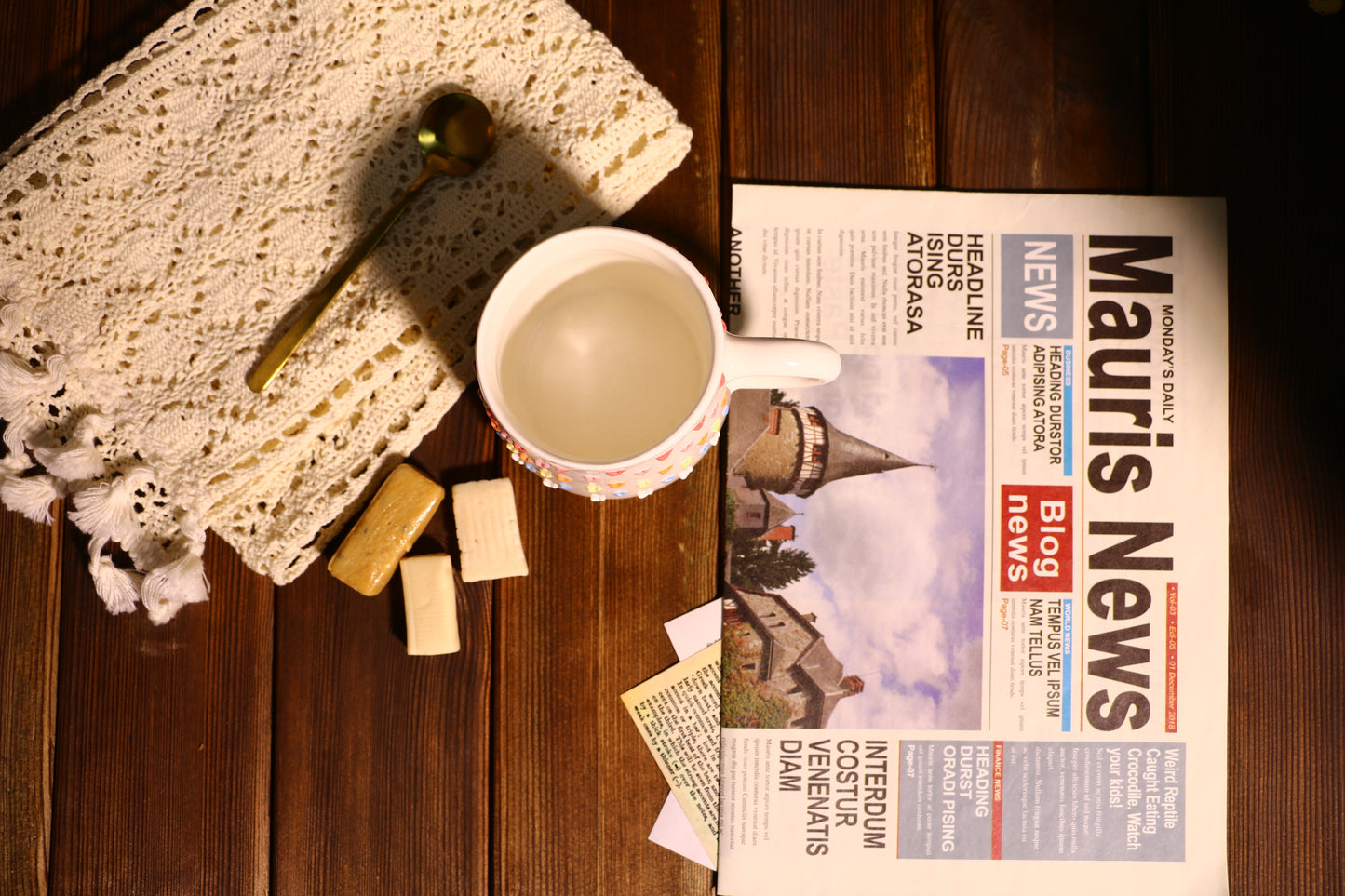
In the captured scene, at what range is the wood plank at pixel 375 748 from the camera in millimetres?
449

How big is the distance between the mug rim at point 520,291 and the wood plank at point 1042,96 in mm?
217

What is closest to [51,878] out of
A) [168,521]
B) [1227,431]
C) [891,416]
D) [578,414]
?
[168,521]

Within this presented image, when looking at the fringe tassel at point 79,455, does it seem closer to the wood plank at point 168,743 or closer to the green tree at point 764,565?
the wood plank at point 168,743

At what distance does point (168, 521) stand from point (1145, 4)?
643 mm

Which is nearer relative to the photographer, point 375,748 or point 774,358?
point 774,358

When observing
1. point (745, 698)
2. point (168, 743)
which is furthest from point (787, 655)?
point (168, 743)

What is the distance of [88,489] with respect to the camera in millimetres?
428

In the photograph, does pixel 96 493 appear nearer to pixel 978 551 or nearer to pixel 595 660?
pixel 595 660

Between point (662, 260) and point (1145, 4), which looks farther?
point (1145, 4)

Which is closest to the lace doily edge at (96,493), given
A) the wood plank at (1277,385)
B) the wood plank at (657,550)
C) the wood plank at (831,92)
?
the wood plank at (657,550)

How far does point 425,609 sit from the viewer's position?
446mm

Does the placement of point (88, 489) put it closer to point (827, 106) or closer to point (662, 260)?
point (662, 260)

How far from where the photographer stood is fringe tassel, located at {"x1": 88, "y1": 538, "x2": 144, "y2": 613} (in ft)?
1.42

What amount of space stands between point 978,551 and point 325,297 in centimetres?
40
